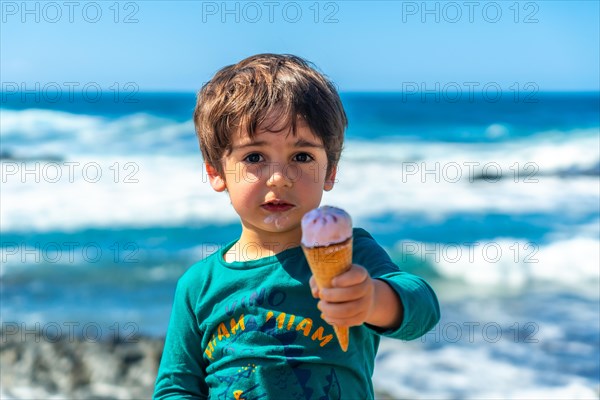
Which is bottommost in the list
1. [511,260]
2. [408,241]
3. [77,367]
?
[77,367]

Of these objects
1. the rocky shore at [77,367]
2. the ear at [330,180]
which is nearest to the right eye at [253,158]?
the ear at [330,180]

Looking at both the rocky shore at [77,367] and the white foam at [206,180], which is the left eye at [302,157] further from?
the white foam at [206,180]

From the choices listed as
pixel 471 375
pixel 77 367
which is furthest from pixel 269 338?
pixel 77 367

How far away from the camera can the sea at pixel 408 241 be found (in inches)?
205

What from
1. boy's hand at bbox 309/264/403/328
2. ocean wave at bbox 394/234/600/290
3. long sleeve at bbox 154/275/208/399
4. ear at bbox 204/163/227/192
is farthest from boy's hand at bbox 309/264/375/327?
ocean wave at bbox 394/234/600/290

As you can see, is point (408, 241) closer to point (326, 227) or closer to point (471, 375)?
point (471, 375)

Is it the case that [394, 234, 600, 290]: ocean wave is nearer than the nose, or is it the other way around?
the nose

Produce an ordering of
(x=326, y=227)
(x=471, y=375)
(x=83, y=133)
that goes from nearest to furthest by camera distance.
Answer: (x=326, y=227) → (x=471, y=375) → (x=83, y=133)

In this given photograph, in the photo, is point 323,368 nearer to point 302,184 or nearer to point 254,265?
point 254,265

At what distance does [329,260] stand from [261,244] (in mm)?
639

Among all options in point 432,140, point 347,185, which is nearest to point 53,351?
point 347,185

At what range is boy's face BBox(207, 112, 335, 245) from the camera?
2045 millimetres

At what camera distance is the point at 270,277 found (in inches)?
82.2

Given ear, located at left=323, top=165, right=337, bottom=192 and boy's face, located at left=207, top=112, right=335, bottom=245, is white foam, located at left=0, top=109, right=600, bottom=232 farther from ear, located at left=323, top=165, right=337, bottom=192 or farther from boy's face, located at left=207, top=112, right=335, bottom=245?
boy's face, located at left=207, top=112, right=335, bottom=245
